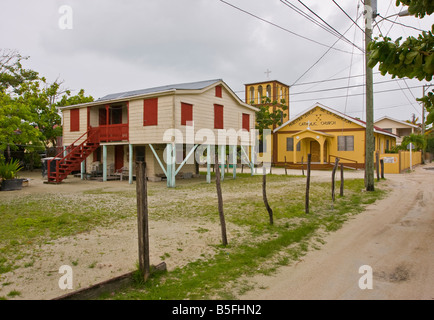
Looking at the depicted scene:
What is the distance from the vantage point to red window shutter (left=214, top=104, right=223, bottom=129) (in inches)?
747

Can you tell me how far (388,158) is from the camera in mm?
24594

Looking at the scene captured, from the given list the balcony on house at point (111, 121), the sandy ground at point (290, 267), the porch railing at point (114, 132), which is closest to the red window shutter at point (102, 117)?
the balcony on house at point (111, 121)

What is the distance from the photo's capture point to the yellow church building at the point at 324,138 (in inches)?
1108

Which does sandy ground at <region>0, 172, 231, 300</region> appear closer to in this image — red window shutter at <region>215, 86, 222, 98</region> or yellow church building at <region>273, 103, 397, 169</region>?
red window shutter at <region>215, 86, 222, 98</region>

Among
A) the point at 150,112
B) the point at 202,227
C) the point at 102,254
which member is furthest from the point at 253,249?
the point at 150,112

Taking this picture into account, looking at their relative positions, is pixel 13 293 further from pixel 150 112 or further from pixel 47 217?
pixel 150 112

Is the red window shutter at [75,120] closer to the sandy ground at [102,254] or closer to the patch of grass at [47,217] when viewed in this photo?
the patch of grass at [47,217]

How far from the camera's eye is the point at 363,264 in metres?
5.18

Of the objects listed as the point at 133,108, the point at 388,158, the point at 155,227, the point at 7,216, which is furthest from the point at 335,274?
the point at 388,158

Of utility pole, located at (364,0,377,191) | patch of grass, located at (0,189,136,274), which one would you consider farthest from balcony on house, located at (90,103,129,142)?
utility pole, located at (364,0,377,191)

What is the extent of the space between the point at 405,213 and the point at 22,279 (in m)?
10.1

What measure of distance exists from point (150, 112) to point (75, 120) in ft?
25.0

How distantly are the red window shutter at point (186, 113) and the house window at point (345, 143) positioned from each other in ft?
59.2

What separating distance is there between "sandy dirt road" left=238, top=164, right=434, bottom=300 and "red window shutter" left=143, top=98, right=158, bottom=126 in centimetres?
1171
